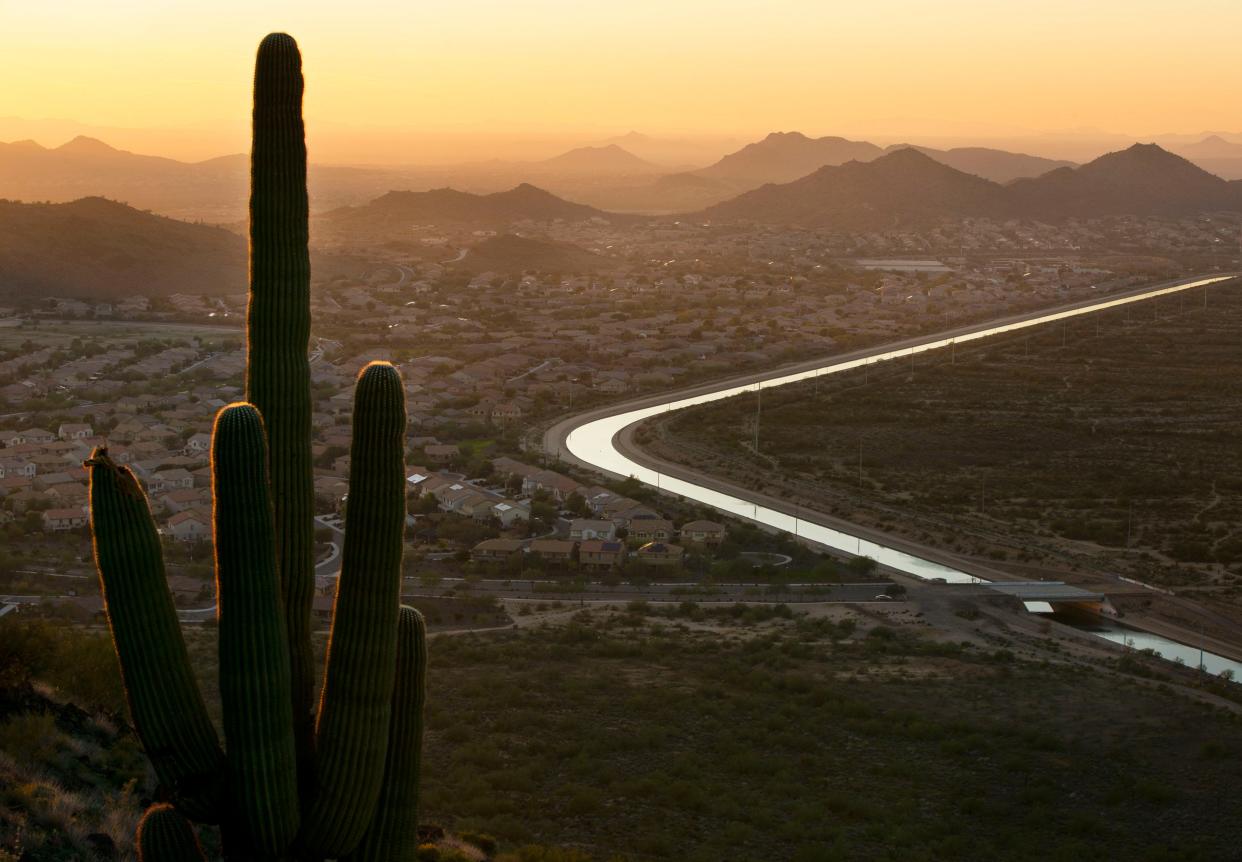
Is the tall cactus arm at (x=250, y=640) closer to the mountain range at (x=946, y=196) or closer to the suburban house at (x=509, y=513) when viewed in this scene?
the suburban house at (x=509, y=513)

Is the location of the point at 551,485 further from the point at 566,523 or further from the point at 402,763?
the point at 402,763

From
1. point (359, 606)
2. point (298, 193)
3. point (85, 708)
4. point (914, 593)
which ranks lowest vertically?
point (914, 593)

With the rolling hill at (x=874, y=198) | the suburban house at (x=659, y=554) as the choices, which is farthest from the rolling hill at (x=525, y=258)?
the suburban house at (x=659, y=554)

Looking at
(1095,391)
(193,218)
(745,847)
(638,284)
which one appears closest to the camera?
(745,847)

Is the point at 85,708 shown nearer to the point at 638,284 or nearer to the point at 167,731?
the point at 167,731

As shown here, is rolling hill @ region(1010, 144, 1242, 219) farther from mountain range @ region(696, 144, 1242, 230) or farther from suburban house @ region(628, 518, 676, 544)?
suburban house @ region(628, 518, 676, 544)

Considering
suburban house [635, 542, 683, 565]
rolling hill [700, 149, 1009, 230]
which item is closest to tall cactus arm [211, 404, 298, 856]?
suburban house [635, 542, 683, 565]

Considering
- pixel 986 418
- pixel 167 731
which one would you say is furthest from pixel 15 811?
pixel 986 418
